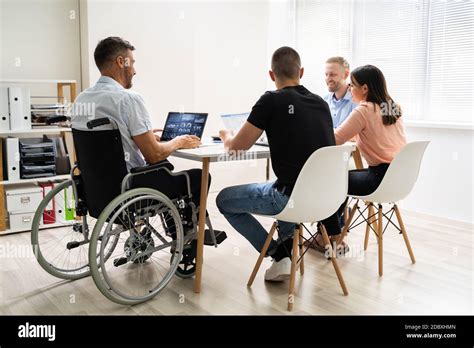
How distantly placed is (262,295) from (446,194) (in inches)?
92.5

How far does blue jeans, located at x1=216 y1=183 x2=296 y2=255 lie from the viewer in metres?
2.51

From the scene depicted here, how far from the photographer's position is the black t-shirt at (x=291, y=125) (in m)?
2.40

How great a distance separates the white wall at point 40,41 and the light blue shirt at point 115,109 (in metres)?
1.89

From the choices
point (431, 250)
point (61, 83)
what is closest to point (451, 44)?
point (431, 250)

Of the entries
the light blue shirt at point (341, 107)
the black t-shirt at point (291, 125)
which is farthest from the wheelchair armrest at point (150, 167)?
the light blue shirt at point (341, 107)

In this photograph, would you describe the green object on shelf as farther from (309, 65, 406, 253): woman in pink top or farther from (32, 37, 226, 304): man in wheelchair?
(309, 65, 406, 253): woman in pink top

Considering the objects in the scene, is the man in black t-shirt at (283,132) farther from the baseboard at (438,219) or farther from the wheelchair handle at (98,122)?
the baseboard at (438,219)

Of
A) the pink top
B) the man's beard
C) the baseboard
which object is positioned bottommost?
the baseboard

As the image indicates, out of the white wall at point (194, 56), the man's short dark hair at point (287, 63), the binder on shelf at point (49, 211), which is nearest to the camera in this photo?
the man's short dark hair at point (287, 63)

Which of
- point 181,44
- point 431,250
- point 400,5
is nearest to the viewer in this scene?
point 431,250

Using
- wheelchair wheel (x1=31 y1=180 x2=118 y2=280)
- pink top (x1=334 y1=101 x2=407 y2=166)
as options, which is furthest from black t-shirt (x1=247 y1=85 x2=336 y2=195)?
wheelchair wheel (x1=31 y1=180 x2=118 y2=280)
